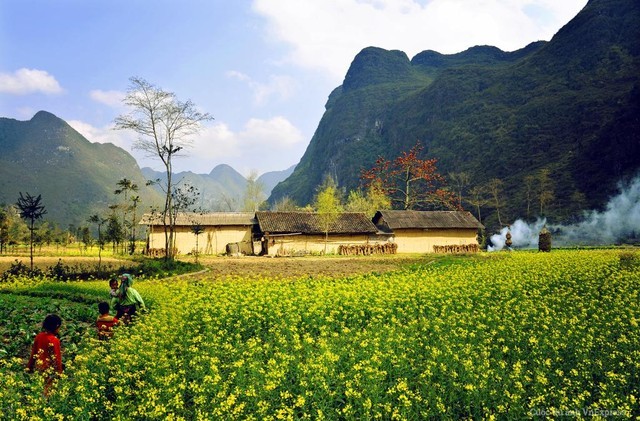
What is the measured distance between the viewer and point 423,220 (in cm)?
5059

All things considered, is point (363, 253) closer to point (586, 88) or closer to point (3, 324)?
point (3, 324)

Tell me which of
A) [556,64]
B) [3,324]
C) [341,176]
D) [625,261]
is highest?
[556,64]

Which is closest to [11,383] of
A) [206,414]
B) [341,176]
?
[206,414]

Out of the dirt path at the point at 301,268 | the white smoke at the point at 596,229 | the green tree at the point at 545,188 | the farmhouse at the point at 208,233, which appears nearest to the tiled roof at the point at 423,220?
the white smoke at the point at 596,229

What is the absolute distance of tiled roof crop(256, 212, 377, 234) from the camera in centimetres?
4719

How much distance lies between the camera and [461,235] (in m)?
51.7

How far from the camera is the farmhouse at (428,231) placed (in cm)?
4959

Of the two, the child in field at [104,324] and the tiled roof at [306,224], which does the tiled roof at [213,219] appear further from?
the child in field at [104,324]

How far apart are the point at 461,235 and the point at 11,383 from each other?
4960cm

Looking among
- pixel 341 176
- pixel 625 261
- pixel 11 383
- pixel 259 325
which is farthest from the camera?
pixel 341 176

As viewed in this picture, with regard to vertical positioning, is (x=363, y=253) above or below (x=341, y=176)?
below

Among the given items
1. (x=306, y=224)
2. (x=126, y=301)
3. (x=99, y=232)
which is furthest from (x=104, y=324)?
(x=306, y=224)

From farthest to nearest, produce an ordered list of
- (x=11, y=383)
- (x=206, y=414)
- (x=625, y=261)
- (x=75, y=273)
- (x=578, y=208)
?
(x=578, y=208), (x=75, y=273), (x=625, y=261), (x=11, y=383), (x=206, y=414)

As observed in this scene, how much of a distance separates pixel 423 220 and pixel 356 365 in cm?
4465
